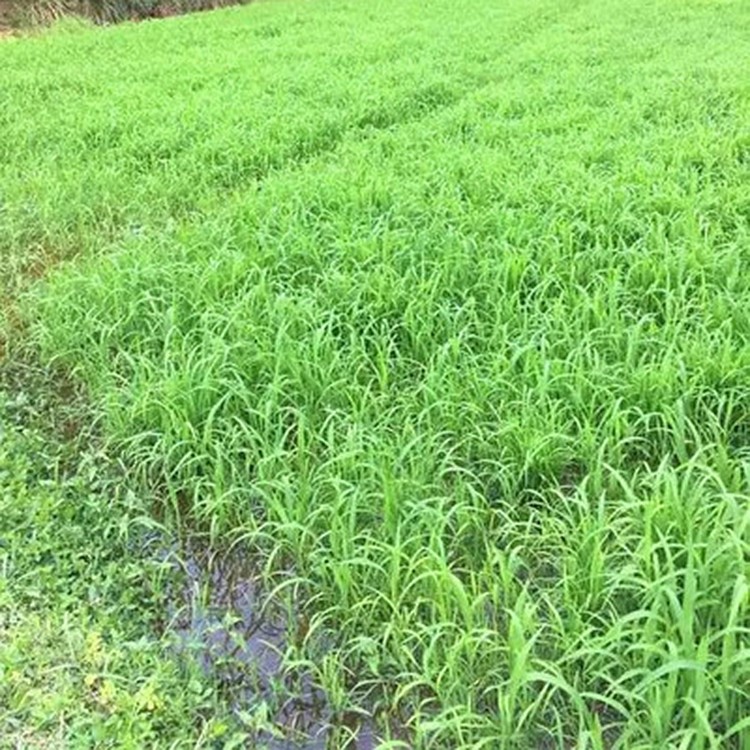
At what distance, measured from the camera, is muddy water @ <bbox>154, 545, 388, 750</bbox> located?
2426mm

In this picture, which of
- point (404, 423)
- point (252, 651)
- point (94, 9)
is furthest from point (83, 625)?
point (94, 9)

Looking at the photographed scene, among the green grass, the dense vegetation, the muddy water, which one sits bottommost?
the muddy water

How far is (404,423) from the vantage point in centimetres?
348

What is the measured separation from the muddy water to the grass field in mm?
38

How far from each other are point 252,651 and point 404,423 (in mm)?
1150

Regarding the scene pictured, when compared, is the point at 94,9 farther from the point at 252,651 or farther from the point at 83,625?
the point at 252,651

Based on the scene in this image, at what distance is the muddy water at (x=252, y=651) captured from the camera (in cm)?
243

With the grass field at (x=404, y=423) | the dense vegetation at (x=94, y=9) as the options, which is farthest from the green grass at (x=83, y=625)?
the dense vegetation at (x=94, y=9)

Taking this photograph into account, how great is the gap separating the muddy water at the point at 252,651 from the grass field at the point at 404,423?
38mm

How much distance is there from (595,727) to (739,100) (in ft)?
23.8

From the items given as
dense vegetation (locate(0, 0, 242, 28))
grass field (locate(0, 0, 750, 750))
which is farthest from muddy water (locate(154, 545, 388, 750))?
dense vegetation (locate(0, 0, 242, 28))

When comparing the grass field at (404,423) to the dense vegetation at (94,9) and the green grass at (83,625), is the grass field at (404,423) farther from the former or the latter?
the dense vegetation at (94,9)

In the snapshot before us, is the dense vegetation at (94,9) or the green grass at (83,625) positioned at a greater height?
the dense vegetation at (94,9)

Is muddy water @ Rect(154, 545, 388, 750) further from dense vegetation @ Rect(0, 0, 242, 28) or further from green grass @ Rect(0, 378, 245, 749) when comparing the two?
dense vegetation @ Rect(0, 0, 242, 28)
